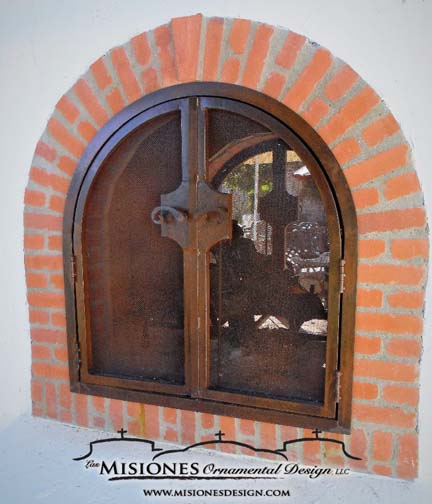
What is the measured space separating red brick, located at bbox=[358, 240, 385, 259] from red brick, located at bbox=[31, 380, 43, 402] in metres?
1.48

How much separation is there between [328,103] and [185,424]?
130 cm

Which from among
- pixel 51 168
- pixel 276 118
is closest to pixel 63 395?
pixel 51 168

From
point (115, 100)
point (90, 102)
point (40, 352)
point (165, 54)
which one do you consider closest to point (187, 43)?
point (165, 54)

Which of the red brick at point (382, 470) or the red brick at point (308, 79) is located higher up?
the red brick at point (308, 79)

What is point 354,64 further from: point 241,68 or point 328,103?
point 241,68

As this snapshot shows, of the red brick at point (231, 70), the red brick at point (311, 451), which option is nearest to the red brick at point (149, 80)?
the red brick at point (231, 70)

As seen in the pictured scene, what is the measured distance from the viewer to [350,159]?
4.53ft

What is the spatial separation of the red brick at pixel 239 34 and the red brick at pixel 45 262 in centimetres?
106

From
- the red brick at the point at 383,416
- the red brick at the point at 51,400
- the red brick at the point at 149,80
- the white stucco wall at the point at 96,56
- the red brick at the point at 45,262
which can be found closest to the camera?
the white stucco wall at the point at 96,56

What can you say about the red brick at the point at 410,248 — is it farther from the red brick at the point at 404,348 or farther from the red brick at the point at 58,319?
the red brick at the point at 58,319

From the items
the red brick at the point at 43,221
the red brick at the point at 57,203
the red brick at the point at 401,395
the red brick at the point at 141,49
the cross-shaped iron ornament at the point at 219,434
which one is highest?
the red brick at the point at 141,49

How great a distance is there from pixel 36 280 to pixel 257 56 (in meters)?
1.26

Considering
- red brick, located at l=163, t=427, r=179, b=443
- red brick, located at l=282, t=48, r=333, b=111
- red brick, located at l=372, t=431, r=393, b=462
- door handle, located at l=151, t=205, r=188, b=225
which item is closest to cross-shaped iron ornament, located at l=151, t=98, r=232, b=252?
door handle, located at l=151, t=205, r=188, b=225

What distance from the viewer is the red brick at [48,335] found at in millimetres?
1797
